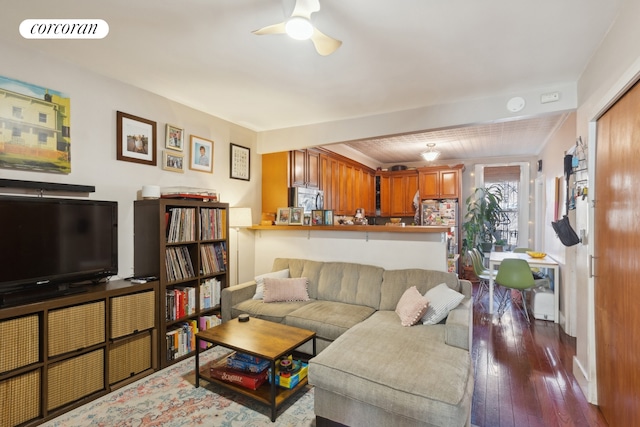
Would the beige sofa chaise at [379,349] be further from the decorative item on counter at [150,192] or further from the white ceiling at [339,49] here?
the white ceiling at [339,49]

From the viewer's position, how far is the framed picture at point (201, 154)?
136 inches

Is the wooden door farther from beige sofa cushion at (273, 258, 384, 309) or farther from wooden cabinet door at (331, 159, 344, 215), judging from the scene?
wooden cabinet door at (331, 159, 344, 215)

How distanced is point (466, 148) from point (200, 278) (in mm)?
5000

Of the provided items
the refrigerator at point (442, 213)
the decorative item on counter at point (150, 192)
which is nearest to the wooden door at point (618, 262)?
the decorative item on counter at point (150, 192)

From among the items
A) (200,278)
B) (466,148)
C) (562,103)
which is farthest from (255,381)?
(466,148)

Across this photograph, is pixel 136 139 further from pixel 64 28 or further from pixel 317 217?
pixel 317 217

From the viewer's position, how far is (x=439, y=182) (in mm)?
6531

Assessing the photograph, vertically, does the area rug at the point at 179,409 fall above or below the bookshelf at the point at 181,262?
below

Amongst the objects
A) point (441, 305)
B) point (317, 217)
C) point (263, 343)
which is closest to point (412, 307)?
point (441, 305)

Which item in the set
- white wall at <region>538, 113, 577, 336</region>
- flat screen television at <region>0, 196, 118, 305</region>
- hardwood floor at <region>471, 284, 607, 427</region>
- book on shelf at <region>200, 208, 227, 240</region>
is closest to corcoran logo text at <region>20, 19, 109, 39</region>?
flat screen television at <region>0, 196, 118, 305</region>

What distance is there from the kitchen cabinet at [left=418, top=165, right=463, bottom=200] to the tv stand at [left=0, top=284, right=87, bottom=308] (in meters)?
6.00

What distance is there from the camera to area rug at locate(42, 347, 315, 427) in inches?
79.8

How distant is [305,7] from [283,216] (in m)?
2.73

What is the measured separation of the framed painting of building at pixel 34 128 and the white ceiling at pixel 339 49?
1.08ft
